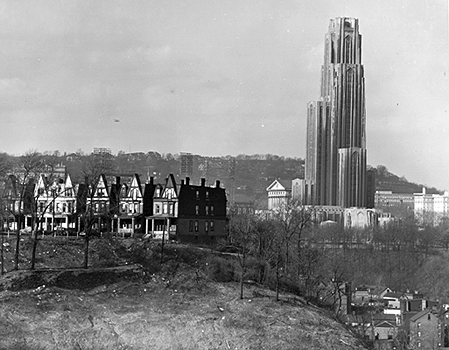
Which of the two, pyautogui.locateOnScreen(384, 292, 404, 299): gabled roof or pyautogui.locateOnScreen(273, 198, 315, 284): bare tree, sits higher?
pyautogui.locateOnScreen(273, 198, 315, 284): bare tree

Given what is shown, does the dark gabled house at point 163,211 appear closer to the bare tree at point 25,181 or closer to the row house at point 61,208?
the row house at point 61,208

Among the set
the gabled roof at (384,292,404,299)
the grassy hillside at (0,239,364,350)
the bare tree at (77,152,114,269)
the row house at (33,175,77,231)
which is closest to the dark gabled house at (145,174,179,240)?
the bare tree at (77,152,114,269)

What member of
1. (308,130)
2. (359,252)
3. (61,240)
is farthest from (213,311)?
(308,130)

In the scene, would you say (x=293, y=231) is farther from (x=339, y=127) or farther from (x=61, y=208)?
(x=339, y=127)

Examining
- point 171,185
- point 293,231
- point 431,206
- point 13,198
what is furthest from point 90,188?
point 431,206

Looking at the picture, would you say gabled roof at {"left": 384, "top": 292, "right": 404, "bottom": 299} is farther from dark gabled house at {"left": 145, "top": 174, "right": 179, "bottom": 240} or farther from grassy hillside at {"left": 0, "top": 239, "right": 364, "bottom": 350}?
grassy hillside at {"left": 0, "top": 239, "right": 364, "bottom": 350}

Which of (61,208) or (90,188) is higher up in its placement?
(90,188)

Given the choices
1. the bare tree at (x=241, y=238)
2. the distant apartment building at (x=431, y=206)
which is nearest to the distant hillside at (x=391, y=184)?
the distant apartment building at (x=431, y=206)
